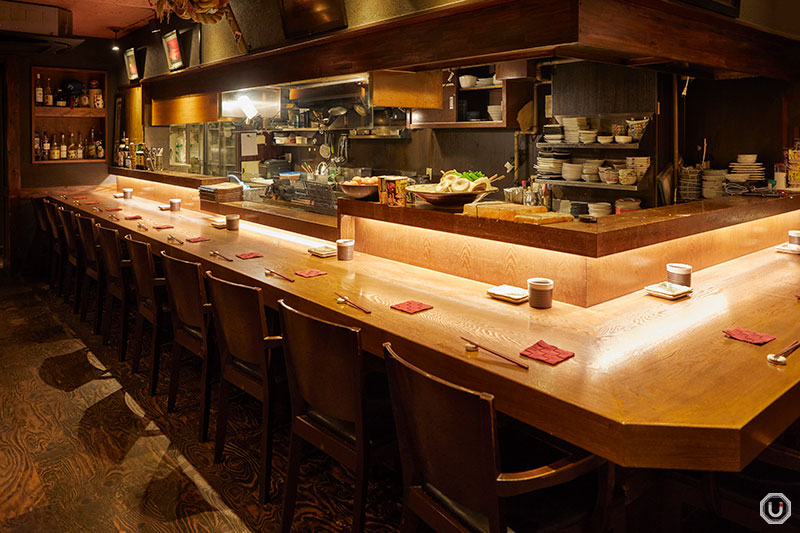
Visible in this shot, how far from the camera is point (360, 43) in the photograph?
376 centimetres

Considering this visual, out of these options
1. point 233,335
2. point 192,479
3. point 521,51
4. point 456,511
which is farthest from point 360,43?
point 456,511

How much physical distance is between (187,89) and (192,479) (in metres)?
4.48

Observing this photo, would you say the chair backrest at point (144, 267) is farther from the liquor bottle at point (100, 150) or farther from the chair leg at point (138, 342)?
the liquor bottle at point (100, 150)

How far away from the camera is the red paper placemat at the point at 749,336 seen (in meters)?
2.11

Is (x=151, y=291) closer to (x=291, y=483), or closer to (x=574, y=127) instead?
(x=291, y=483)

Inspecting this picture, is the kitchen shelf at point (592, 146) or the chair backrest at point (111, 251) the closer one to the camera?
the chair backrest at point (111, 251)

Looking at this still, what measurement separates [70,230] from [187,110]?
1711 millimetres

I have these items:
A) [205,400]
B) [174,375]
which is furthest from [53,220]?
[205,400]

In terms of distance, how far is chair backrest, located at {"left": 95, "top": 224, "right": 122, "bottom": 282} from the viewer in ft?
14.2

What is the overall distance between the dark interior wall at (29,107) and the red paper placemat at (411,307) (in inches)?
271

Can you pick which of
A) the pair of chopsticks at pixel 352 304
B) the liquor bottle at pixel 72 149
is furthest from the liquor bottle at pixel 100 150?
→ the pair of chopsticks at pixel 352 304

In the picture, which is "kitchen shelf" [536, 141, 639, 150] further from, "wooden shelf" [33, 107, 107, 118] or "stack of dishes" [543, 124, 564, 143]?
"wooden shelf" [33, 107, 107, 118]

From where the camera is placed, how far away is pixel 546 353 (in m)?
2.01

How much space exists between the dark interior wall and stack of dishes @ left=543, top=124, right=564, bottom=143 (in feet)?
19.1
